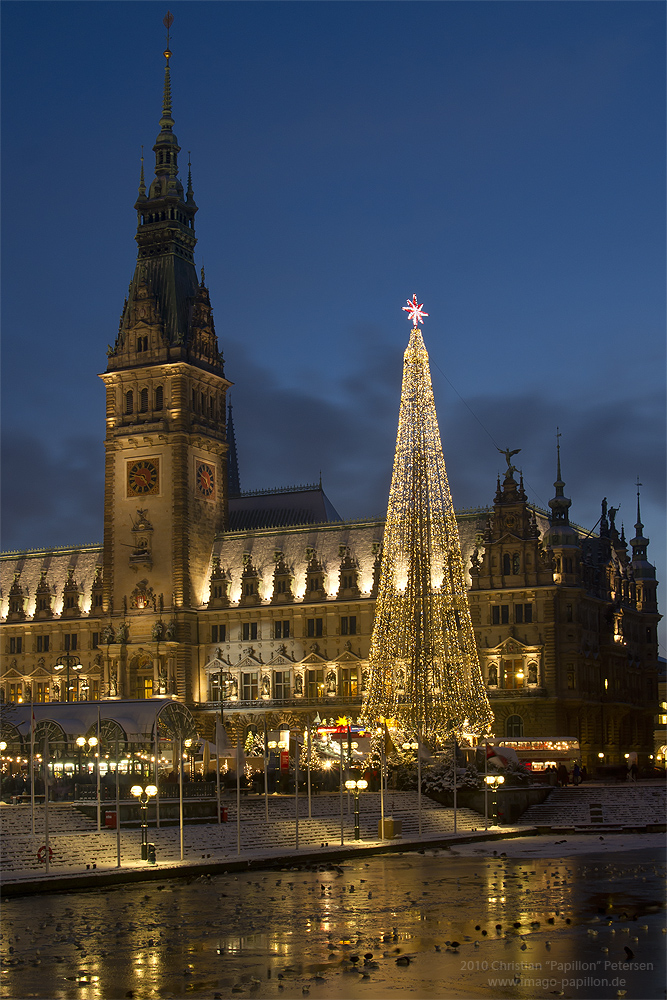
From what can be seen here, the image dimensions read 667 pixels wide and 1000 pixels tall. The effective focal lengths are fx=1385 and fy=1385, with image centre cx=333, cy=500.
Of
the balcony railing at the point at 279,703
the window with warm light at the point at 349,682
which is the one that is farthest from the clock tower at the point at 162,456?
the window with warm light at the point at 349,682

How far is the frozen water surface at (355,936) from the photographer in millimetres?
28562

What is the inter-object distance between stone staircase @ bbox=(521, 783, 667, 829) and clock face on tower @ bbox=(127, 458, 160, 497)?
61351mm

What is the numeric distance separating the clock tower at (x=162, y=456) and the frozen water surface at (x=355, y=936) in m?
83.3

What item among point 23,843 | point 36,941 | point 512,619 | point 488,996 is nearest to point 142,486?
point 512,619

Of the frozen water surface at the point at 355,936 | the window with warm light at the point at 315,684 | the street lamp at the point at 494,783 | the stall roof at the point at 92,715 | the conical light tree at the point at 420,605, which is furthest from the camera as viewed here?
the window with warm light at the point at 315,684

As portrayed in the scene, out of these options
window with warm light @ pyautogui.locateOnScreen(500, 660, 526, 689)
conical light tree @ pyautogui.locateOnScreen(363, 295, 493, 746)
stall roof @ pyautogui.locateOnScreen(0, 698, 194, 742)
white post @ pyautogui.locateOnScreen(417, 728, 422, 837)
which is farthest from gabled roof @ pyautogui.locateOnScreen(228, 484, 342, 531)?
white post @ pyautogui.locateOnScreen(417, 728, 422, 837)

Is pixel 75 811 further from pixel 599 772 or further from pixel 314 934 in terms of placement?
pixel 599 772

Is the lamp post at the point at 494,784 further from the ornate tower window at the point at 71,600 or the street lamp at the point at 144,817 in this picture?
the ornate tower window at the point at 71,600

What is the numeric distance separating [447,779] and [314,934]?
46.5 m

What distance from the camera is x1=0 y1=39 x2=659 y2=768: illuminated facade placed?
4806 inches

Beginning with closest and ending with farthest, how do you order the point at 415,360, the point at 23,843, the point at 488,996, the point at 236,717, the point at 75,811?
the point at 488,996, the point at 23,843, the point at 75,811, the point at 415,360, the point at 236,717

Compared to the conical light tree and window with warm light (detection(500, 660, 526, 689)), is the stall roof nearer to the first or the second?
the conical light tree

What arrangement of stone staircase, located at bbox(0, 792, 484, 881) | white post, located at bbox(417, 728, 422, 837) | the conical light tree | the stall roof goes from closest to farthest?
stone staircase, located at bbox(0, 792, 484, 881)
white post, located at bbox(417, 728, 422, 837)
the conical light tree
the stall roof

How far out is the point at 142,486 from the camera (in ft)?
451
